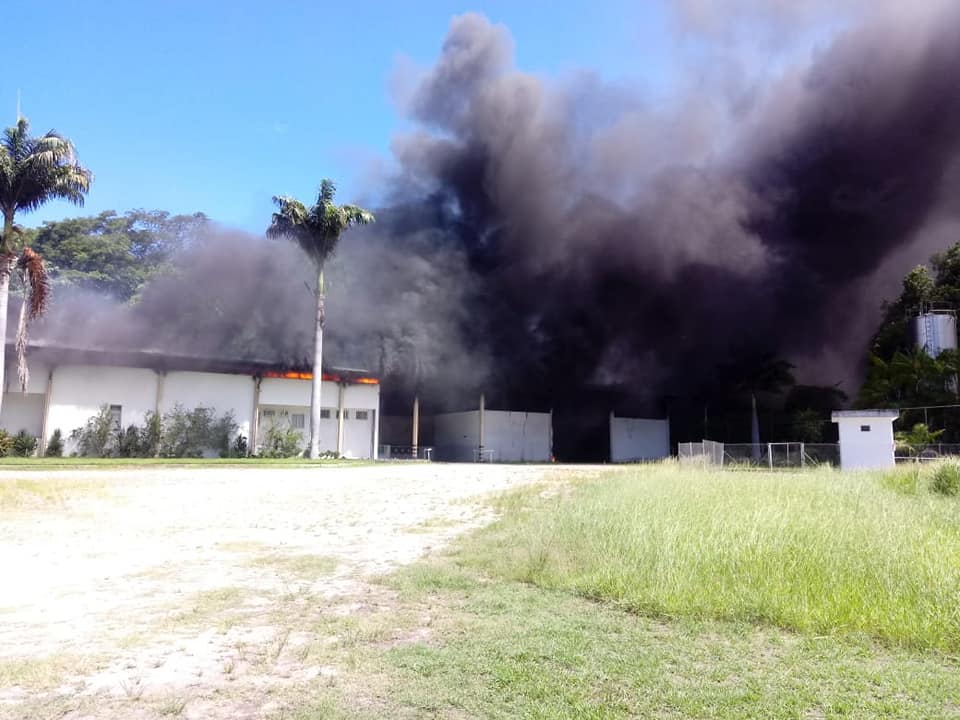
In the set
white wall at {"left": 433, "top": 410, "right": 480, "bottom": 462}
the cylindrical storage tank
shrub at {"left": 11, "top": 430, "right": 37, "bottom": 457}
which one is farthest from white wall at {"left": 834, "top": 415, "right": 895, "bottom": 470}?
shrub at {"left": 11, "top": 430, "right": 37, "bottom": 457}

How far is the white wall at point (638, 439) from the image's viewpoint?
157 feet

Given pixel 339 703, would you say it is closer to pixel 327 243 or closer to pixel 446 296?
pixel 327 243

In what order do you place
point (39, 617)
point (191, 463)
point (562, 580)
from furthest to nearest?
point (191, 463) < point (562, 580) < point (39, 617)

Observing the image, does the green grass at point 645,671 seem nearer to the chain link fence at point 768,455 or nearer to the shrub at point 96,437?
the chain link fence at point 768,455

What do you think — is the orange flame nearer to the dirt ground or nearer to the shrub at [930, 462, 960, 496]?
the dirt ground

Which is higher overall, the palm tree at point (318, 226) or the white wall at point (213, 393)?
the palm tree at point (318, 226)

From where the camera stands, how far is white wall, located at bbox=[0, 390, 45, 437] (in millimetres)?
29188

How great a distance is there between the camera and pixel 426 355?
41.5m

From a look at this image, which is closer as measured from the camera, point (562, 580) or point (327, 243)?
point (562, 580)

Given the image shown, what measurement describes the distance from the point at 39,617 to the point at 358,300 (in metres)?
37.3

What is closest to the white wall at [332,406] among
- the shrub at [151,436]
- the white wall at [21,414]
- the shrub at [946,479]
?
the shrub at [151,436]

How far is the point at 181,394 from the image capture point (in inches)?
1271

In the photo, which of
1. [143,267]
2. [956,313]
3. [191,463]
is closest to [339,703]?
[191,463]

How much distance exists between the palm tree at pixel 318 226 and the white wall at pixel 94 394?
774cm
